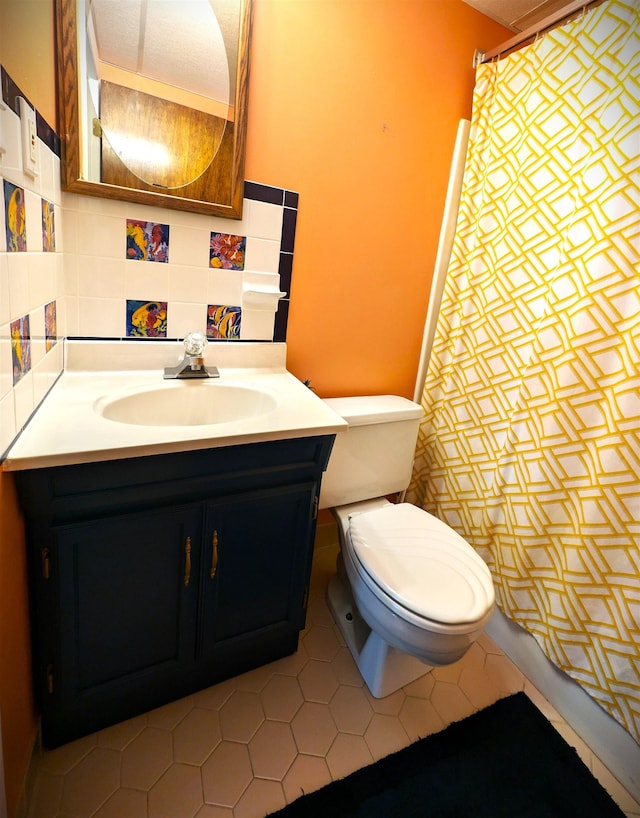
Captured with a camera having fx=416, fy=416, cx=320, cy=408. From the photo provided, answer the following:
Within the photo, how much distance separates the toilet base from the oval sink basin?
80cm

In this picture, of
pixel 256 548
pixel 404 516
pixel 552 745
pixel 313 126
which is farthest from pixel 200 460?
pixel 552 745

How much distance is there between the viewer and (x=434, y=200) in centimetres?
160

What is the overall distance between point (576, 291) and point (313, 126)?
0.95 metres

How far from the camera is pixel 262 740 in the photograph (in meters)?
1.12

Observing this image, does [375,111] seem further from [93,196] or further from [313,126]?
[93,196]

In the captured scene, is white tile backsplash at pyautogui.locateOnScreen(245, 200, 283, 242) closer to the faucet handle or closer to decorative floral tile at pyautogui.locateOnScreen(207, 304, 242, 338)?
decorative floral tile at pyautogui.locateOnScreen(207, 304, 242, 338)

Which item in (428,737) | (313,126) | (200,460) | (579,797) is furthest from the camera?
(313,126)

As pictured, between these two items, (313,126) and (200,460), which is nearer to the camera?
(200,460)

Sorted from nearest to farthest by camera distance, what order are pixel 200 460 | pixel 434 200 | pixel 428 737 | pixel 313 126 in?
pixel 200 460
pixel 428 737
pixel 313 126
pixel 434 200

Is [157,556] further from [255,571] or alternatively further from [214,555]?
[255,571]

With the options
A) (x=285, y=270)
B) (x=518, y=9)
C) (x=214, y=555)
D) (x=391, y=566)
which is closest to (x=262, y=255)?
(x=285, y=270)

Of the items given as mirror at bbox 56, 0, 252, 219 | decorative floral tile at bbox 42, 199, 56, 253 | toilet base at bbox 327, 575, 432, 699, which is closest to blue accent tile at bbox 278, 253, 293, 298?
mirror at bbox 56, 0, 252, 219

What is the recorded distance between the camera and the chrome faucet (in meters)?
1.25

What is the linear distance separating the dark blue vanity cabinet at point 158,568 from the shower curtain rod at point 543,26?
141 cm
